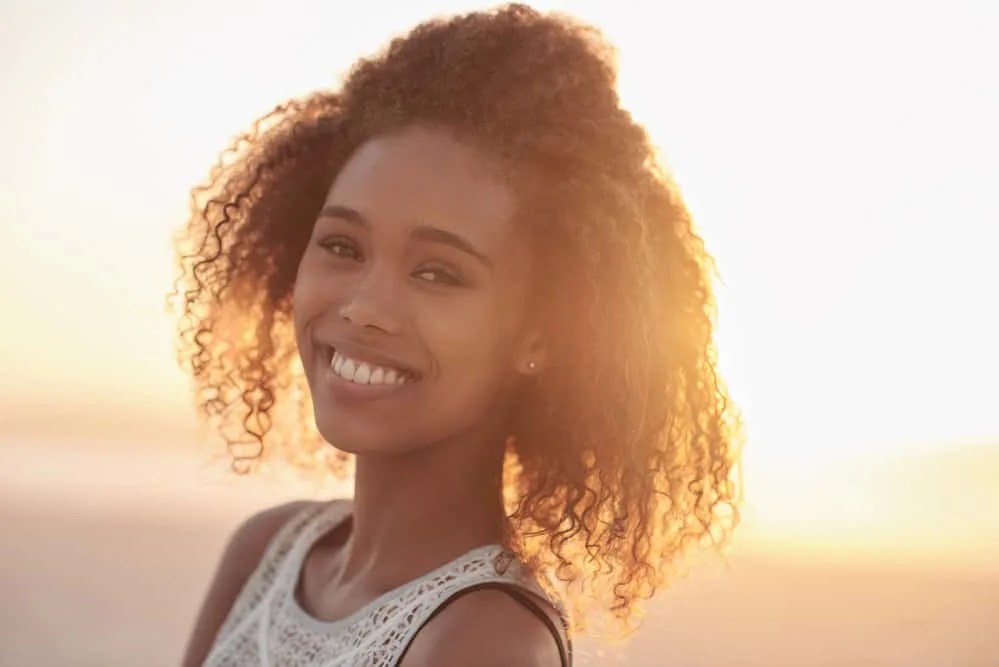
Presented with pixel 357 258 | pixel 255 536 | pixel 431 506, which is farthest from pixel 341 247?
pixel 255 536

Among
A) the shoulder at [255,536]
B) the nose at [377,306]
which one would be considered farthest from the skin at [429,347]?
the shoulder at [255,536]

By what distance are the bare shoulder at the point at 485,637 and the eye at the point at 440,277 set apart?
540 mm

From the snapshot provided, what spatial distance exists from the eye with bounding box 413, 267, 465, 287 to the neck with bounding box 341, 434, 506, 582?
336mm

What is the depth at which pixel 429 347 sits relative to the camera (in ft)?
7.83

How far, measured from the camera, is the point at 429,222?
7.79ft

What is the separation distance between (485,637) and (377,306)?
591 millimetres

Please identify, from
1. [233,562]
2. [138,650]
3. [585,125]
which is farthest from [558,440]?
[138,650]

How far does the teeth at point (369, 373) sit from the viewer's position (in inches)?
95.0

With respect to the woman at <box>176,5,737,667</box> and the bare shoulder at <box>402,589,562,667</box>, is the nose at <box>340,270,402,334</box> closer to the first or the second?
the woman at <box>176,5,737,667</box>

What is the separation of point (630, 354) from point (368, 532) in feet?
2.10

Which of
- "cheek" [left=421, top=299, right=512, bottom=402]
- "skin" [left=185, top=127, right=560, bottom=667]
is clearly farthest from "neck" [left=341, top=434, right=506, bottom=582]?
"cheek" [left=421, top=299, right=512, bottom=402]

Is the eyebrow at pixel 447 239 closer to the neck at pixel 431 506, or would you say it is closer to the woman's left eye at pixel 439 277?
the woman's left eye at pixel 439 277

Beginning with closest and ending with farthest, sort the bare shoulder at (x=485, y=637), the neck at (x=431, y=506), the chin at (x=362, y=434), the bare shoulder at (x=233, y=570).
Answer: the bare shoulder at (x=485, y=637) → the chin at (x=362, y=434) → the neck at (x=431, y=506) → the bare shoulder at (x=233, y=570)

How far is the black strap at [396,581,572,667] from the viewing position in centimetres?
234
